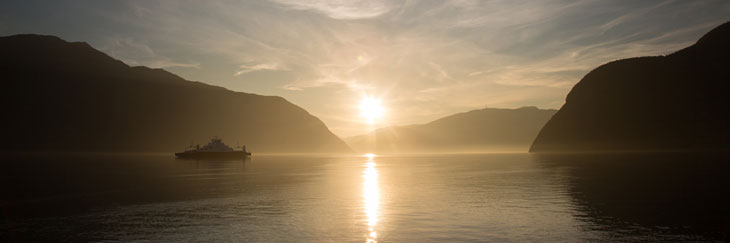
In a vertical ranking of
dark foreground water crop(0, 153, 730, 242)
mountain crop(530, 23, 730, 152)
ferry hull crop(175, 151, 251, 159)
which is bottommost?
dark foreground water crop(0, 153, 730, 242)

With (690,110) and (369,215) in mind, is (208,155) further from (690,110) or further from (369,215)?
(690,110)

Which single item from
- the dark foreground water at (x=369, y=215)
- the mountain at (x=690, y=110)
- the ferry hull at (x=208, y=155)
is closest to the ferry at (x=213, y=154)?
the ferry hull at (x=208, y=155)

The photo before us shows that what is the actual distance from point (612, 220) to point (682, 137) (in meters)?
197

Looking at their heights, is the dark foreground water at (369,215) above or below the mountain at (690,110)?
below

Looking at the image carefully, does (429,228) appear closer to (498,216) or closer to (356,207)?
(498,216)

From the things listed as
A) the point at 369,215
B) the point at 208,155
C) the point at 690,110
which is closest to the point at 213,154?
the point at 208,155

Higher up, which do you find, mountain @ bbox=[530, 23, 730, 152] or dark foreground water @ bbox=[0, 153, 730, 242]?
mountain @ bbox=[530, 23, 730, 152]

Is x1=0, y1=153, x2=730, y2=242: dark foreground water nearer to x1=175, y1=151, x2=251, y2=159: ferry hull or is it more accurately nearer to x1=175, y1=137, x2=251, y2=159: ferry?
x1=175, y1=151, x2=251, y2=159: ferry hull

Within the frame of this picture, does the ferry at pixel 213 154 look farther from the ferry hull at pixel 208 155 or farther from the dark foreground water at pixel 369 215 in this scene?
the dark foreground water at pixel 369 215

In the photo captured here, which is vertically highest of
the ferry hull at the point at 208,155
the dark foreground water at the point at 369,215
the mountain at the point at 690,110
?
the mountain at the point at 690,110

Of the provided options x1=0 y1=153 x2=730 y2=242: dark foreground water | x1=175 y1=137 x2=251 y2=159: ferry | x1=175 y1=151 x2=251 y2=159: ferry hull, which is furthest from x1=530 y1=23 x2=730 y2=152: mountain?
x1=175 y1=151 x2=251 y2=159: ferry hull

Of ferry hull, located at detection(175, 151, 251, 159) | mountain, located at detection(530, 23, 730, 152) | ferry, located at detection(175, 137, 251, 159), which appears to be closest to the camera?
ferry hull, located at detection(175, 151, 251, 159)

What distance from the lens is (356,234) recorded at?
20719 millimetres

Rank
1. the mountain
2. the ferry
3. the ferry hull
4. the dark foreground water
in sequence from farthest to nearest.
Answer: the mountain, the ferry, the ferry hull, the dark foreground water
